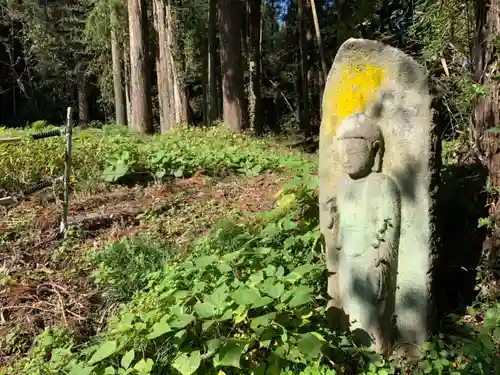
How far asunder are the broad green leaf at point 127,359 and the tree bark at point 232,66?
841 centimetres

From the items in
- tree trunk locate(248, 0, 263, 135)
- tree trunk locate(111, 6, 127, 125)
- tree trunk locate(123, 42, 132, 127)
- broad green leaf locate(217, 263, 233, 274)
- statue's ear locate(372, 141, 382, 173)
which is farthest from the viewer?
tree trunk locate(248, 0, 263, 135)

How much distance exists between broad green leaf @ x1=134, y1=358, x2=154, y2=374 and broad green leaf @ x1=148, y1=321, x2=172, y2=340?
135 millimetres

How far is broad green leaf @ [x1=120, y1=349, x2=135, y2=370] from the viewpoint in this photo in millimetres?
2709

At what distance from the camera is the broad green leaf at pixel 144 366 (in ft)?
8.80

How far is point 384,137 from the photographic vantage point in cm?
325

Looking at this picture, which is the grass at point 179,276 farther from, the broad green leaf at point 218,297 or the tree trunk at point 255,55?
the tree trunk at point 255,55

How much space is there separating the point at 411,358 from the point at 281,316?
100cm

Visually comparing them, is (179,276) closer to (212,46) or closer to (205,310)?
(205,310)

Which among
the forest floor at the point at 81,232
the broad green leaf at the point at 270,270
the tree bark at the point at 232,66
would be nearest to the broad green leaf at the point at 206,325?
the broad green leaf at the point at 270,270

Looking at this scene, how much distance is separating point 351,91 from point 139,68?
9.33m

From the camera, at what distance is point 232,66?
1152 centimetres

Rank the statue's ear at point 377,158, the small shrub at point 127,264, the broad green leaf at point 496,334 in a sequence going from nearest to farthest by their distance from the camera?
the broad green leaf at point 496,334
the statue's ear at point 377,158
the small shrub at point 127,264

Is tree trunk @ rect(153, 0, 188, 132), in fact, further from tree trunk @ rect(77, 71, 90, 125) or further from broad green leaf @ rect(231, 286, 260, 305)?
tree trunk @ rect(77, 71, 90, 125)

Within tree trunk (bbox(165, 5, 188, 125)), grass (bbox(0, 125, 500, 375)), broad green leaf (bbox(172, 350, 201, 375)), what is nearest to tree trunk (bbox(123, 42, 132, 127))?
tree trunk (bbox(165, 5, 188, 125))
